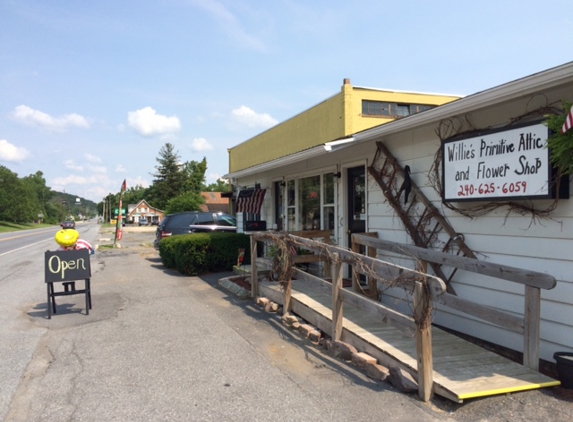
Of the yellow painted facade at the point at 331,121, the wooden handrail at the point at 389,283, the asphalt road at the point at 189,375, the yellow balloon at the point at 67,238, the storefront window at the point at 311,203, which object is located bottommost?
the asphalt road at the point at 189,375

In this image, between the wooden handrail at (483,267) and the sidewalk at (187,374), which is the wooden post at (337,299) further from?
the wooden handrail at (483,267)

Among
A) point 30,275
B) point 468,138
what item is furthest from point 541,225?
point 30,275

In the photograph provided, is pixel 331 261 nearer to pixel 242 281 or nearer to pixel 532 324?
pixel 532 324

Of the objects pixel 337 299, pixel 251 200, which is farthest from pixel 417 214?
pixel 251 200

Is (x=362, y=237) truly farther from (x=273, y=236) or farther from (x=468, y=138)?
(x=468, y=138)

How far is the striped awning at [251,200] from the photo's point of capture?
12864 mm

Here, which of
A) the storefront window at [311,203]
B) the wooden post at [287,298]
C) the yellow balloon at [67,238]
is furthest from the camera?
the storefront window at [311,203]

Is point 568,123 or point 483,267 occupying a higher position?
point 568,123

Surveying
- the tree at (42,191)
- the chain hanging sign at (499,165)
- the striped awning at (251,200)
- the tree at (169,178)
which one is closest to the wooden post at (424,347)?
the chain hanging sign at (499,165)

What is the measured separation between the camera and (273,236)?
7.13 meters

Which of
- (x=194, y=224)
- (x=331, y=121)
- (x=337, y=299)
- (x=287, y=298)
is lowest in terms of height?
(x=287, y=298)

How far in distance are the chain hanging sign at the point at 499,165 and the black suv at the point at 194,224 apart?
11291 millimetres

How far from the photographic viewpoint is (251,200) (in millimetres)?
13305

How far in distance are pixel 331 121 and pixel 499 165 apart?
5627 millimetres
